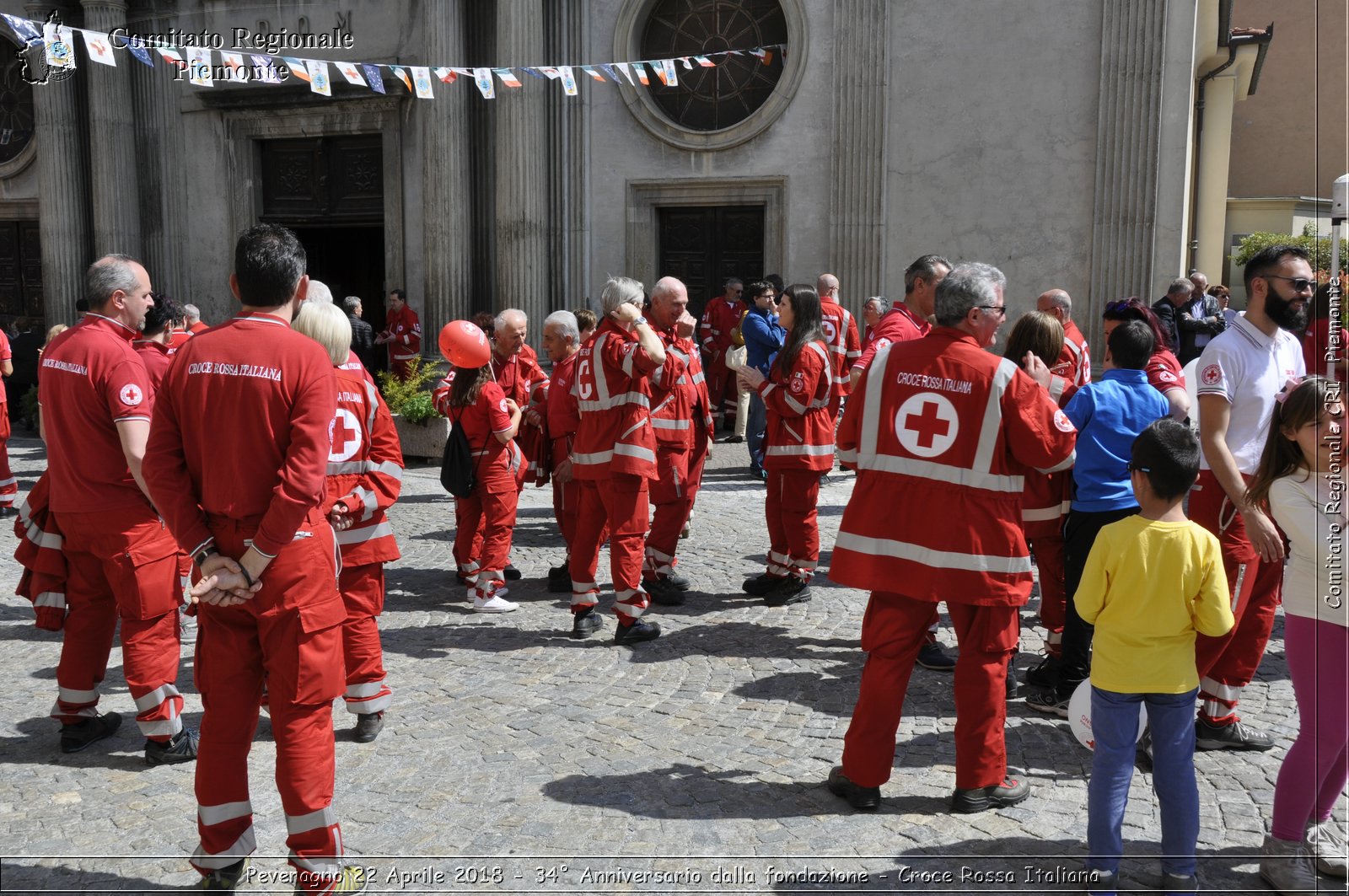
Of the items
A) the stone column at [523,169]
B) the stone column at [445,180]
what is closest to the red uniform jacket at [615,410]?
the stone column at [523,169]

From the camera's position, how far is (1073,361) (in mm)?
6574

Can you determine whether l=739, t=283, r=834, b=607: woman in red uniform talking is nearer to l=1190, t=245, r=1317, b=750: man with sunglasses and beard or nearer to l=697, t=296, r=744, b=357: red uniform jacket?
l=1190, t=245, r=1317, b=750: man with sunglasses and beard

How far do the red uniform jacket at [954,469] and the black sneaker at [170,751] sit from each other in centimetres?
293

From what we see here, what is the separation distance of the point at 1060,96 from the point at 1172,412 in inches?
330

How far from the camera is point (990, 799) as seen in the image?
4.23 m

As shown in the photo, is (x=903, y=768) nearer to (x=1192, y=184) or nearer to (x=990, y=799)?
(x=990, y=799)

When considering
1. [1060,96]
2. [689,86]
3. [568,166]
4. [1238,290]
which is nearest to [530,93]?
[568,166]

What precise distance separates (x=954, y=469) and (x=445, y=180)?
11754 mm

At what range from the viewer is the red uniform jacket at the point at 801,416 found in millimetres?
6949

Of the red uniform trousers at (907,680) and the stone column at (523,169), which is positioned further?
the stone column at (523,169)

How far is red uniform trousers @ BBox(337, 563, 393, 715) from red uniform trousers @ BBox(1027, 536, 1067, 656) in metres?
3.22

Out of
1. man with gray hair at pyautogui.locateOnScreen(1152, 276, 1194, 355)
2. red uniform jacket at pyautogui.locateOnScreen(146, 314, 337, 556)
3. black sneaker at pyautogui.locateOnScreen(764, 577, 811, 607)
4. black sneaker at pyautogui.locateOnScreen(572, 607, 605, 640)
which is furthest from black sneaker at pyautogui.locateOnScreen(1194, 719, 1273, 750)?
man with gray hair at pyautogui.locateOnScreen(1152, 276, 1194, 355)

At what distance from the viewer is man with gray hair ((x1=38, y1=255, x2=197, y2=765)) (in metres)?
4.64

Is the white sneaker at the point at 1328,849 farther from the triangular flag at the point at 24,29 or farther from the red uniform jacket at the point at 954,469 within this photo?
the triangular flag at the point at 24,29
